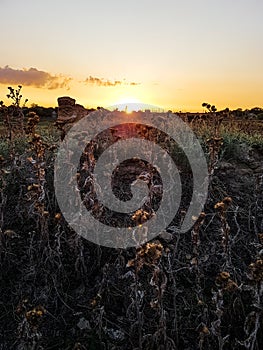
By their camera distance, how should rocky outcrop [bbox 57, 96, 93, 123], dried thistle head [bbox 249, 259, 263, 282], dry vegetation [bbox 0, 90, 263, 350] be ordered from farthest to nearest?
1. rocky outcrop [bbox 57, 96, 93, 123]
2. dry vegetation [bbox 0, 90, 263, 350]
3. dried thistle head [bbox 249, 259, 263, 282]

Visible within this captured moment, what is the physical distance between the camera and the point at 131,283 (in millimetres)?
3502

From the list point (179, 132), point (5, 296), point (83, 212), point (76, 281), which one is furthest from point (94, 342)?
point (179, 132)

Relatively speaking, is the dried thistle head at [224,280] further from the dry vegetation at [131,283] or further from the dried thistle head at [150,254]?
the dried thistle head at [150,254]

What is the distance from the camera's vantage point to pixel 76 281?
3.66m

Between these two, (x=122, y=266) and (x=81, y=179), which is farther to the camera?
(x=81, y=179)

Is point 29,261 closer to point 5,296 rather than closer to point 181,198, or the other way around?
point 5,296

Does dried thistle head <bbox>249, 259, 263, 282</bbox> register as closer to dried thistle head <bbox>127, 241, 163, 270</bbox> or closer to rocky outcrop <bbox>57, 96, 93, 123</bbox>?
dried thistle head <bbox>127, 241, 163, 270</bbox>

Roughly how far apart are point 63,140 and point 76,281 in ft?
6.52

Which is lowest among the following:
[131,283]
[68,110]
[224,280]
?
[131,283]

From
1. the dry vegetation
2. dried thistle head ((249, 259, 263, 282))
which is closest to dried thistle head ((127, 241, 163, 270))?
the dry vegetation

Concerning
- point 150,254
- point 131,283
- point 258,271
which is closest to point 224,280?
point 258,271

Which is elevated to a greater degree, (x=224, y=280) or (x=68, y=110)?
(x=68, y=110)

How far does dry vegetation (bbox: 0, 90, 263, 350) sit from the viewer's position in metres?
2.77

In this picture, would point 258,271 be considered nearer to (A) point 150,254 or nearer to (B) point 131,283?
(A) point 150,254
